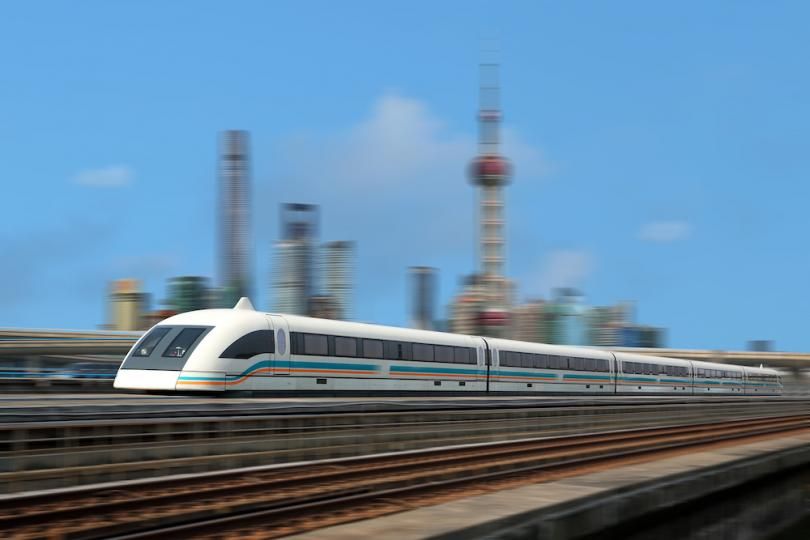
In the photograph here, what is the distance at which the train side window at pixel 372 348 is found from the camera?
1062 inches

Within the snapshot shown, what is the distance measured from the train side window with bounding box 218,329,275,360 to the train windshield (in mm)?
158

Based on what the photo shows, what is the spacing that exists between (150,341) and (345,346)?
5.37 metres

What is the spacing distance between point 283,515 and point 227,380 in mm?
12311

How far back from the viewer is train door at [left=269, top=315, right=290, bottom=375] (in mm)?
23391

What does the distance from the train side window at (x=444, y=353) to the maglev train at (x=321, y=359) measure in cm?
3

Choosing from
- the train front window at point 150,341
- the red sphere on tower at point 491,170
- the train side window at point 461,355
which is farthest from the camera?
the red sphere on tower at point 491,170

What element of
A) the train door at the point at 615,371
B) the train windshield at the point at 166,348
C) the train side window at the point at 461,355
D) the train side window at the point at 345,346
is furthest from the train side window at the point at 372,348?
the train door at the point at 615,371

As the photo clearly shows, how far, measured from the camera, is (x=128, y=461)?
1316 centimetres

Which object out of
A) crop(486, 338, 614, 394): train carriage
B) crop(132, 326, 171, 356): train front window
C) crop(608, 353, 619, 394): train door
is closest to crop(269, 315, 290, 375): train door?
crop(132, 326, 171, 356): train front window

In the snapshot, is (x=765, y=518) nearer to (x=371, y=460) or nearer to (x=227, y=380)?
(x=371, y=460)

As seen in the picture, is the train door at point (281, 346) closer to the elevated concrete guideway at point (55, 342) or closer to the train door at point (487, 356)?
the train door at point (487, 356)

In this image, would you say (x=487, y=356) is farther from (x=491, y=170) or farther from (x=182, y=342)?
(x=491, y=170)

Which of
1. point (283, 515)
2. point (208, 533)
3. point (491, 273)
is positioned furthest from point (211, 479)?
point (491, 273)

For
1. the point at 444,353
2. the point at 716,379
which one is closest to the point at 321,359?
the point at 444,353
